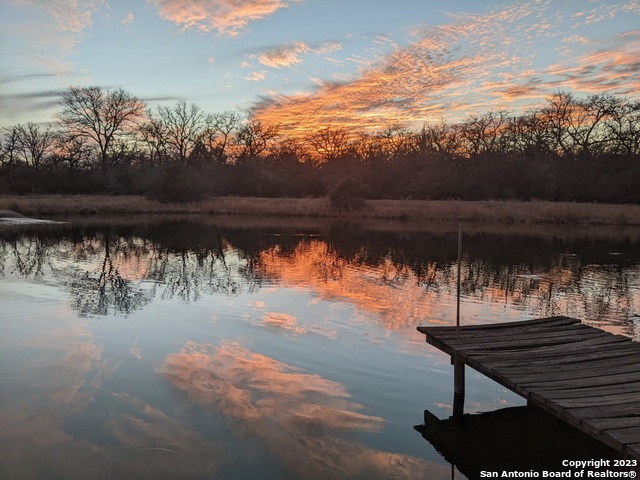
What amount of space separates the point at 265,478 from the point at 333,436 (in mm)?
1036

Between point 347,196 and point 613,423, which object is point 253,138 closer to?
point 347,196

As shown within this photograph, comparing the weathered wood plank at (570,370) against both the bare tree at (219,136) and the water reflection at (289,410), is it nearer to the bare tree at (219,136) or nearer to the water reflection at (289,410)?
the water reflection at (289,410)

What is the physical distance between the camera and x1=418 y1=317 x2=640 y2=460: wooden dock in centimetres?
426

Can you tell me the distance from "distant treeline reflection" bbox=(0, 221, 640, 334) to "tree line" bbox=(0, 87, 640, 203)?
645 inches

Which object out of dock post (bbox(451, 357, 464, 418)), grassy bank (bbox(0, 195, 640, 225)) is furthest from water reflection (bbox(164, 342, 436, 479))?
grassy bank (bbox(0, 195, 640, 225))

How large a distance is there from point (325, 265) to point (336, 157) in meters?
51.7

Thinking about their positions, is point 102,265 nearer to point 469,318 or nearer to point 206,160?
point 469,318

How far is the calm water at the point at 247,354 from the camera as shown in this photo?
5.09m

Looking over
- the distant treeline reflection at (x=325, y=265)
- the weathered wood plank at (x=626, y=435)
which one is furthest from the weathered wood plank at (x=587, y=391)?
the distant treeline reflection at (x=325, y=265)

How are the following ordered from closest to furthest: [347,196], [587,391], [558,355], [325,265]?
[587,391]
[558,355]
[325,265]
[347,196]

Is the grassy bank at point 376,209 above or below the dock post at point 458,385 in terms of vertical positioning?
above

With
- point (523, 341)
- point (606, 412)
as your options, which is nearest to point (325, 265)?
point (523, 341)

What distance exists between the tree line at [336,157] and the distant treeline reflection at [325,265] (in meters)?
16.4

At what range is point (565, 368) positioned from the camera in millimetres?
5562
